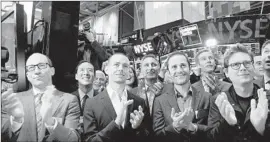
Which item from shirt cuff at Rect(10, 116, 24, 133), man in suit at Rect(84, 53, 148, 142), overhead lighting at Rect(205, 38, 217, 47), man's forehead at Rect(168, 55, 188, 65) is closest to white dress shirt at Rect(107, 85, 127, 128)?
man in suit at Rect(84, 53, 148, 142)

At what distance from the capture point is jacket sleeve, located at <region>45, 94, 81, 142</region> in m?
2.13

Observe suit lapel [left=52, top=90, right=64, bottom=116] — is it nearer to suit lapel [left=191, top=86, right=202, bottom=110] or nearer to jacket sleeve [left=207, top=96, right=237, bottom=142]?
suit lapel [left=191, top=86, right=202, bottom=110]

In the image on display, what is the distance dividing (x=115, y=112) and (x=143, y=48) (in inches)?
29.4

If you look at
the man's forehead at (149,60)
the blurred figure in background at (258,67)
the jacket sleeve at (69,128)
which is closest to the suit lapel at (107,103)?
the jacket sleeve at (69,128)

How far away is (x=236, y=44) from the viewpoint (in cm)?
238

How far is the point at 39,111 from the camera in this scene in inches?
87.2

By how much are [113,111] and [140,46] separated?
789mm

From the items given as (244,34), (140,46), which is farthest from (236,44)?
(140,46)

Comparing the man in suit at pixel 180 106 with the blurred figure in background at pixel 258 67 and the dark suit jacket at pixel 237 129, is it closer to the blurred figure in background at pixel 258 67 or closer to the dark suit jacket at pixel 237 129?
the dark suit jacket at pixel 237 129

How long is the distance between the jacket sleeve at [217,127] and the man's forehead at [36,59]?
1.61m

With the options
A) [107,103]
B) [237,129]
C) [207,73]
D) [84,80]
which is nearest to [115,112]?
[107,103]

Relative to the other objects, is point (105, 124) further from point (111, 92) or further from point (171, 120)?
point (171, 120)

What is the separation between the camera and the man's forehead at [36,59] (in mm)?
2234

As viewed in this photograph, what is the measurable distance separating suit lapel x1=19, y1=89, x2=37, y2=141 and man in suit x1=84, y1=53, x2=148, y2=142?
1.53ft
